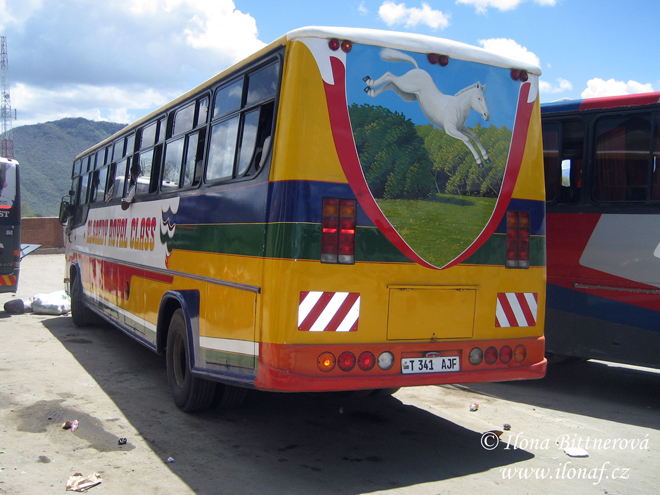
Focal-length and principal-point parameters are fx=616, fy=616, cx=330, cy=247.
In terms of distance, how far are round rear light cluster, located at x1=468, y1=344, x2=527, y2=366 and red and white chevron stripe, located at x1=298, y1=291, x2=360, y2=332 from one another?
1.11 meters

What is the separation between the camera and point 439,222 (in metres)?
4.81

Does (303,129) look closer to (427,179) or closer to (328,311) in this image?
(427,179)

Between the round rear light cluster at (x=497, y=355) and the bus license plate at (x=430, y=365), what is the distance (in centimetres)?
17

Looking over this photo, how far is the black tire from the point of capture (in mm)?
11011

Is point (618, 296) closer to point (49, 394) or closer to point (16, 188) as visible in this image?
point (49, 394)

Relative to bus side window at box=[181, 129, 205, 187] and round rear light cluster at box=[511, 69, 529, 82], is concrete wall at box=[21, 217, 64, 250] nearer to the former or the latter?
bus side window at box=[181, 129, 205, 187]

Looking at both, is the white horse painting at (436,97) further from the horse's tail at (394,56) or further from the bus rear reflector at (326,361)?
the bus rear reflector at (326,361)

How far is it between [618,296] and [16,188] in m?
12.4

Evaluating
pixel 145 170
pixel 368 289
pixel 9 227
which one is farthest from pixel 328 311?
pixel 9 227

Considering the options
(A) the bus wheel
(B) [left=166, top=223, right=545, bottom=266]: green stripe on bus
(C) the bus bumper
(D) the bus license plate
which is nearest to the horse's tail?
(B) [left=166, top=223, right=545, bottom=266]: green stripe on bus

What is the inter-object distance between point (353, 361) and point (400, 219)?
3.65 ft

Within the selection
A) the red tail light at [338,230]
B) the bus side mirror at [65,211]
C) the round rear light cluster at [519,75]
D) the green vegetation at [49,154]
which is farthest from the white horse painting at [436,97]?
the green vegetation at [49,154]

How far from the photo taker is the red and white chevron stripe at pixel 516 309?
5078mm

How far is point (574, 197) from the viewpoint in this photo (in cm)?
729
